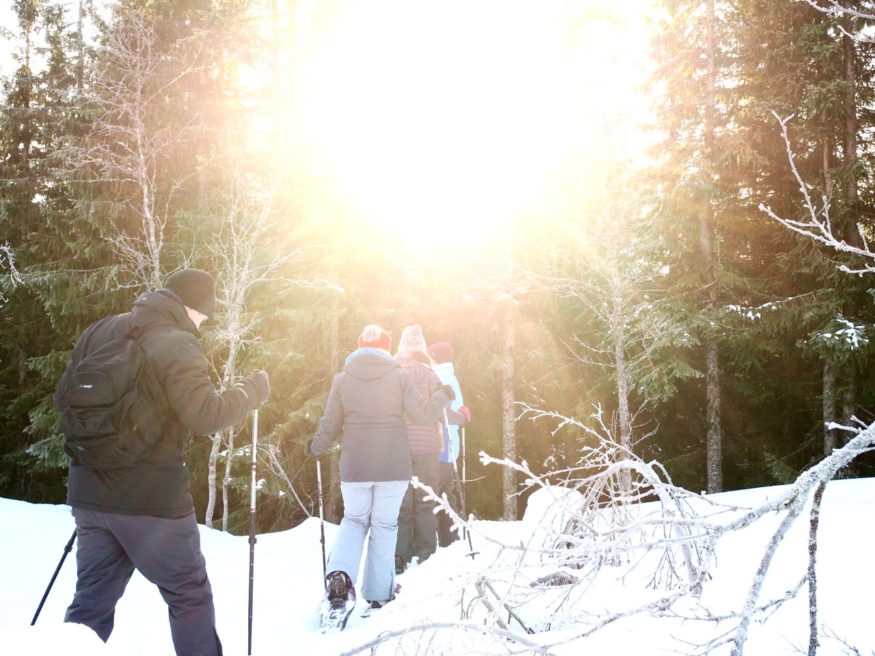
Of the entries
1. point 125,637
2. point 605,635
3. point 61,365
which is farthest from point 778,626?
point 61,365

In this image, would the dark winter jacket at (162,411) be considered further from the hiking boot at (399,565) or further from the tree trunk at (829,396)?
the tree trunk at (829,396)

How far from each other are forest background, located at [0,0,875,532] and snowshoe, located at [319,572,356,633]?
26.6 ft

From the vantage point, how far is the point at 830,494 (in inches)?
273

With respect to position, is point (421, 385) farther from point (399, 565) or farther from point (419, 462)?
point (399, 565)

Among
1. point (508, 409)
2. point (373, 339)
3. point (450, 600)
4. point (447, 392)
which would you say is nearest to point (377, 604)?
point (447, 392)

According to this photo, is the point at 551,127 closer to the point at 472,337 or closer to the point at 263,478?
the point at 472,337

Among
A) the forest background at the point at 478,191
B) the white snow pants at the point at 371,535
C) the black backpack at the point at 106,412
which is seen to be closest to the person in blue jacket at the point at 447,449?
the white snow pants at the point at 371,535

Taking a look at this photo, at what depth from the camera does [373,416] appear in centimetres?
446

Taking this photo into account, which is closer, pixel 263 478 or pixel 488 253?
pixel 263 478

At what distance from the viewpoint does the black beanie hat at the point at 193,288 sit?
288cm

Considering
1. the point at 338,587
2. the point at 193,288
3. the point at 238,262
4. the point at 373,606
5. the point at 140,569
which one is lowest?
the point at 373,606

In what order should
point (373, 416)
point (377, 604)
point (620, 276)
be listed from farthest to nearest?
1. point (620, 276)
2. point (373, 416)
3. point (377, 604)

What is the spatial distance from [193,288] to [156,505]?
3.23ft

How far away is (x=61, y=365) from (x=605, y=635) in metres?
14.7
